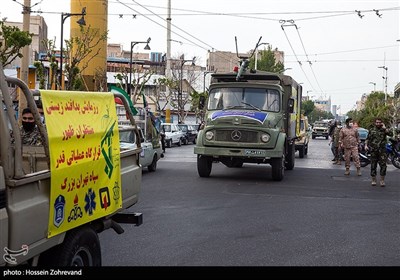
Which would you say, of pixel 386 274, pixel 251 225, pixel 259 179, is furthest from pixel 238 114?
pixel 386 274

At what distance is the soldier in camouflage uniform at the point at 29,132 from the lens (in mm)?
5344

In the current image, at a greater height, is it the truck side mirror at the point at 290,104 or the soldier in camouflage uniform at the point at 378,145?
the truck side mirror at the point at 290,104

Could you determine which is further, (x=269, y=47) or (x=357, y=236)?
(x=269, y=47)

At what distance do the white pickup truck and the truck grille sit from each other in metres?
8.62

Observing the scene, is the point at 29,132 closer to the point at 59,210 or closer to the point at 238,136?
the point at 59,210

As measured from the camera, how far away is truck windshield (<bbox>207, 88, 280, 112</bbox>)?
14445 mm

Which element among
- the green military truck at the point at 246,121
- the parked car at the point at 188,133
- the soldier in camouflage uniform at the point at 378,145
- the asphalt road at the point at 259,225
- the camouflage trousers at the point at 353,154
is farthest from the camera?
the parked car at the point at 188,133

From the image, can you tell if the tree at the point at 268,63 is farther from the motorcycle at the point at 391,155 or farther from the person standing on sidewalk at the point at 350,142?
the person standing on sidewalk at the point at 350,142

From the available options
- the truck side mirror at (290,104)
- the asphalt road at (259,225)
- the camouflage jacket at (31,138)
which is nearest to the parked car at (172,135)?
the truck side mirror at (290,104)

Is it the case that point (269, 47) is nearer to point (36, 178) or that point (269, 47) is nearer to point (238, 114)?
point (238, 114)

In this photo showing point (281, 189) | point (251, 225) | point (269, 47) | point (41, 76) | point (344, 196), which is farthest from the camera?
point (269, 47)

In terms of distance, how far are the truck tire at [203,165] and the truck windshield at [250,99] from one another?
1.52m

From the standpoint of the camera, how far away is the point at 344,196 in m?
11.5

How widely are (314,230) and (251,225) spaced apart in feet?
3.20
